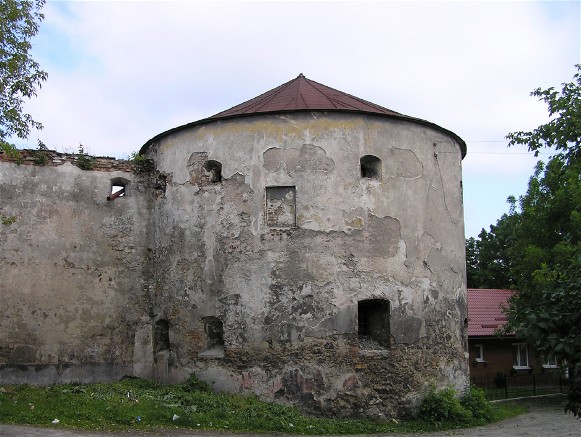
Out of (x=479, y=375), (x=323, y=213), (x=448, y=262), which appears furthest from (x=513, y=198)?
(x=323, y=213)

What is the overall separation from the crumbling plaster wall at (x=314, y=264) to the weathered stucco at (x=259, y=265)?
29 mm

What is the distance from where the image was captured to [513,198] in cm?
3269

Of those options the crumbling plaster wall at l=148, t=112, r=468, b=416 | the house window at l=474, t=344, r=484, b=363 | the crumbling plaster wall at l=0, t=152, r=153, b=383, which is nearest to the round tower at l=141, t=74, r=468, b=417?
the crumbling plaster wall at l=148, t=112, r=468, b=416

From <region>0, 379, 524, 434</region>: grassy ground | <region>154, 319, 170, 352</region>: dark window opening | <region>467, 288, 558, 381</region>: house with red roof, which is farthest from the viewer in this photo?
<region>467, 288, 558, 381</region>: house with red roof

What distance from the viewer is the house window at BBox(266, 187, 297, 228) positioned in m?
13.5

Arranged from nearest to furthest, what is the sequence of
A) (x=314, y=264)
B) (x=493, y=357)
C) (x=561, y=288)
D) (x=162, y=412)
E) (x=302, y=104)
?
(x=561, y=288) < (x=162, y=412) < (x=314, y=264) < (x=302, y=104) < (x=493, y=357)

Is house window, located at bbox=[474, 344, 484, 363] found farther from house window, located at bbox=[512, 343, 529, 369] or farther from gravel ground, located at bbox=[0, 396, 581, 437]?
gravel ground, located at bbox=[0, 396, 581, 437]

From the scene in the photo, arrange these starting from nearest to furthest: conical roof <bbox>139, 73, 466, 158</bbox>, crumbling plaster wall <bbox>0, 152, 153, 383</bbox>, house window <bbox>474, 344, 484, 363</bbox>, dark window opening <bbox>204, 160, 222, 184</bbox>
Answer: conical roof <bbox>139, 73, 466, 158</bbox> < dark window opening <bbox>204, 160, 222, 184</bbox> < crumbling plaster wall <bbox>0, 152, 153, 383</bbox> < house window <bbox>474, 344, 484, 363</bbox>

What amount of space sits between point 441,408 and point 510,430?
1.45 meters

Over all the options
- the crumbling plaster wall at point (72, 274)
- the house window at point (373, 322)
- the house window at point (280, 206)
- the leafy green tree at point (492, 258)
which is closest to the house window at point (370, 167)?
the house window at point (280, 206)

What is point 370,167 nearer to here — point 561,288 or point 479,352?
point 561,288

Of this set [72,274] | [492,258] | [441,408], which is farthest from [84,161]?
[492,258]

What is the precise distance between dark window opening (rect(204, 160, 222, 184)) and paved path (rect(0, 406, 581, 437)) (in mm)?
5296

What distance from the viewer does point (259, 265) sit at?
43.7 ft
